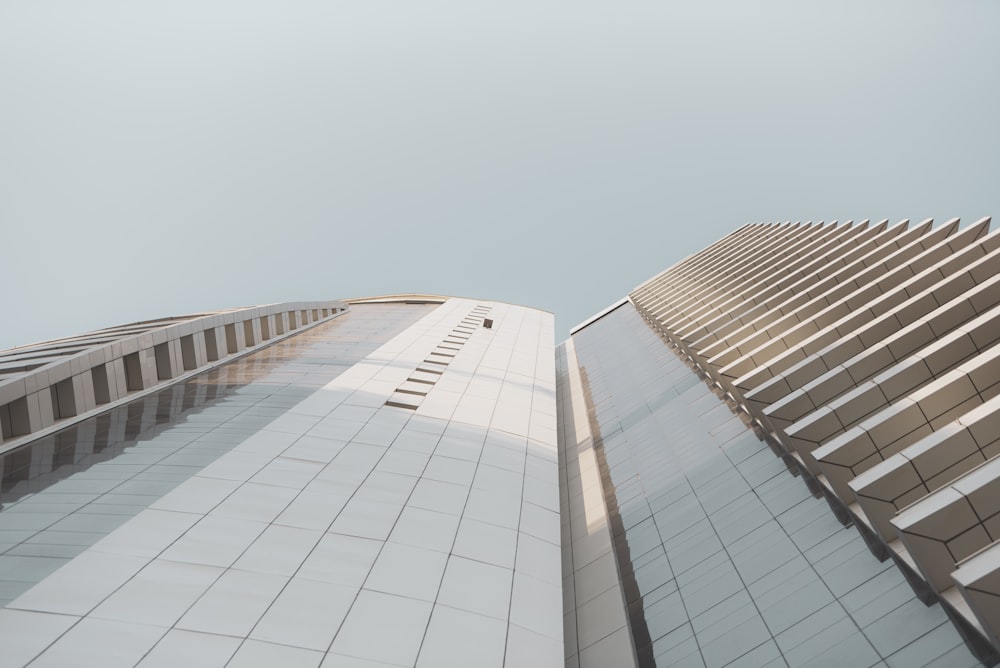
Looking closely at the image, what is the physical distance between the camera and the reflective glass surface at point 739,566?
9.20 meters

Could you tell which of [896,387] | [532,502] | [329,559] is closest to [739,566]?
[896,387]

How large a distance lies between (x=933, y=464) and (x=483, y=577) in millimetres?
7474

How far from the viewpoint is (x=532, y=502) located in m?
15.6

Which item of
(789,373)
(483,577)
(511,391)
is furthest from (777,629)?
(511,391)

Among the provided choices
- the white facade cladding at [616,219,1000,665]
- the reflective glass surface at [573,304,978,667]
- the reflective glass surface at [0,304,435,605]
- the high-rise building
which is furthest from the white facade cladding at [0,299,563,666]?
the white facade cladding at [616,219,1000,665]

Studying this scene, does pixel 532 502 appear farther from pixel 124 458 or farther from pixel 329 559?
pixel 124 458

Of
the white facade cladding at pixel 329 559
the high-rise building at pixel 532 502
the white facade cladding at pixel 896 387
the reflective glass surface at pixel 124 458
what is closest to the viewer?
the white facade cladding at pixel 896 387

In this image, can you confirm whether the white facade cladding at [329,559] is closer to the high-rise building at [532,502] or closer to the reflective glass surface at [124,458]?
the high-rise building at [532,502]

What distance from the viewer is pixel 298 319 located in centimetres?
3903

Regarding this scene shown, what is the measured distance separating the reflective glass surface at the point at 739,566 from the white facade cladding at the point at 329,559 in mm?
2091

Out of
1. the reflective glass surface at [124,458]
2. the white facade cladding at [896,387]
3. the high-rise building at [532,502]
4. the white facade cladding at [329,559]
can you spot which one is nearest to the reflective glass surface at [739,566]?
the high-rise building at [532,502]

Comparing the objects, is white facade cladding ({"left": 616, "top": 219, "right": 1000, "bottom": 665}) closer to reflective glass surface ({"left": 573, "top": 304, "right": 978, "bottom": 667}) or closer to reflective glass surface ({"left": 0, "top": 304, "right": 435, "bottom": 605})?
reflective glass surface ({"left": 573, "top": 304, "right": 978, "bottom": 667})

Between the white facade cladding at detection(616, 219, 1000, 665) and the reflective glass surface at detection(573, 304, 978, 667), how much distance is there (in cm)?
33

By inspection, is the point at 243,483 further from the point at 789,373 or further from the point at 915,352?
the point at 915,352
